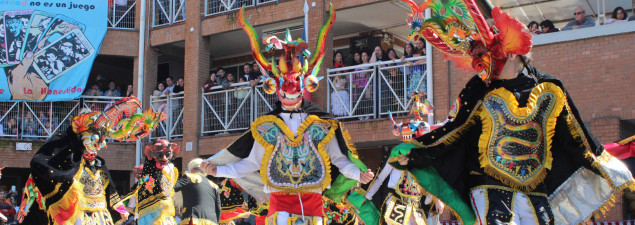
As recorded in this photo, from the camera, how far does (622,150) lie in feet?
19.4

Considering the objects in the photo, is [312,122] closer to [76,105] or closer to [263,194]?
[263,194]

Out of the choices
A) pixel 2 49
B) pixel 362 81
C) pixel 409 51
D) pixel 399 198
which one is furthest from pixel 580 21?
pixel 2 49

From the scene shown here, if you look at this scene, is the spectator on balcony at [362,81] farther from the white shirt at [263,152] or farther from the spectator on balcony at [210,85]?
the white shirt at [263,152]

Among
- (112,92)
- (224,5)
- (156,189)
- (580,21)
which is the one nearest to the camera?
(156,189)

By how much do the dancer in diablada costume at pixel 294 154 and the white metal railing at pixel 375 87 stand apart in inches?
294

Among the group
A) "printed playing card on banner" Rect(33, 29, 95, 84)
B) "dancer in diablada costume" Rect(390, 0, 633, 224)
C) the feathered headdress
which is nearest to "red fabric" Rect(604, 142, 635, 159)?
"dancer in diablada costume" Rect(390, 0, 633, 224)

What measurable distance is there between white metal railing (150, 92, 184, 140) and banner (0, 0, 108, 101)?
195 cm

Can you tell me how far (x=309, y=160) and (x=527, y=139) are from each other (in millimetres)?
2516

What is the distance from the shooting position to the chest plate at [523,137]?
5625 millimetres

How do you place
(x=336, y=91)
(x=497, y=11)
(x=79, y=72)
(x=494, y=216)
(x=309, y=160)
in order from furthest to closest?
(x=79, y=72), (x=336, y=91), (x=309, y=160), (x=497, y=11), (x=494, y=216)

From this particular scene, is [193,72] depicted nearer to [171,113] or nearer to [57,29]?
[171,113]

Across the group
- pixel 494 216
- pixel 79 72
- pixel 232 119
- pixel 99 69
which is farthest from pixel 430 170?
pixel 99 69

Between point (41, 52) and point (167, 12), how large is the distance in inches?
131

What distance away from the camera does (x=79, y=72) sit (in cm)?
1912
